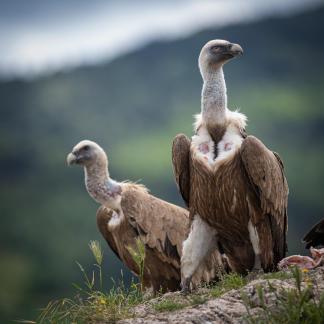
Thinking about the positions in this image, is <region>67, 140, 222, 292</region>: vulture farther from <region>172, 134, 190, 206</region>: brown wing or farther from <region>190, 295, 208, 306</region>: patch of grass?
<region>190, 295, 208, 306</region>: patch of grass

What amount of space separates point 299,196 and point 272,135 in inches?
482

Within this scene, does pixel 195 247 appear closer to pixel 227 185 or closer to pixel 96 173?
pixel 227 185

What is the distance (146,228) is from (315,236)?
272 cm

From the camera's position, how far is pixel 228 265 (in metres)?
10.4

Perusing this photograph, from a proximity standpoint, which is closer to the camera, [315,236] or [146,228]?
[315,236]

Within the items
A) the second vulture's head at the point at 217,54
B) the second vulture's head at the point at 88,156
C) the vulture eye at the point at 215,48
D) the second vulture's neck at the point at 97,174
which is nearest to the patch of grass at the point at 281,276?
the second vulture's head at the point at 217,54

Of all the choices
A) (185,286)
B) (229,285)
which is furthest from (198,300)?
(185,286)

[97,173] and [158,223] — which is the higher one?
[97,173]

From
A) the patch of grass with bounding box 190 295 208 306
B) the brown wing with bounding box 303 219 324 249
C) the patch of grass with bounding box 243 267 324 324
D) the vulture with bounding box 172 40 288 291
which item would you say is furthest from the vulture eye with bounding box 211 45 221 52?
the patch of grass with bounding box 243 267 324 324

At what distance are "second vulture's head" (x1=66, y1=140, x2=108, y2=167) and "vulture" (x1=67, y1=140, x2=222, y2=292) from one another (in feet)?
1.72

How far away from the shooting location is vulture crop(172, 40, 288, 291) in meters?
9.41

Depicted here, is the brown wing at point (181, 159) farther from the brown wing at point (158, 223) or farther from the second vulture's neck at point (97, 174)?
the second vulture's neck at point (97, 174)

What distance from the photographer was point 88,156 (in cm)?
1307

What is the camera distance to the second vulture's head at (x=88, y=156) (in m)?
13.0
